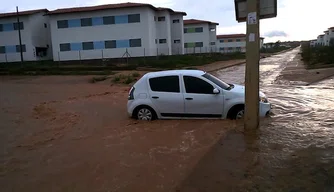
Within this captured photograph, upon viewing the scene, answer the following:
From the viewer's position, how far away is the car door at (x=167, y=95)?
8.44 m

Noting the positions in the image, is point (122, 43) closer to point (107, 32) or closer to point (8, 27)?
point (107, 32)

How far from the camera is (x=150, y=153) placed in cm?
632

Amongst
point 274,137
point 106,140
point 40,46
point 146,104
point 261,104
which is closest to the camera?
point 274,137

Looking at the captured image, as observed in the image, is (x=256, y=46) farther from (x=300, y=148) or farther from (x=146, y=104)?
(x=146, y=104)

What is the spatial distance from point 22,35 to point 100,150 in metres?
40.3

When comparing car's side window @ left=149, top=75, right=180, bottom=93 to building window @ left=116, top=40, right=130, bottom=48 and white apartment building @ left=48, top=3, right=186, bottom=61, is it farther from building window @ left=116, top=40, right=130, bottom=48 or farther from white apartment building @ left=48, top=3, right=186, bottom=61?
building window @ left=116, top=40, right=130, bottom=48

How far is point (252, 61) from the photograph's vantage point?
666 centimetres

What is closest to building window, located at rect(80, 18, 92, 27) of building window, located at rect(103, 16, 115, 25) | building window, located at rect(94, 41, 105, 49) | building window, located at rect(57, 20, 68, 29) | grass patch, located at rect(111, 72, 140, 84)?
building window, located at rect(103, 16, 115, 25)

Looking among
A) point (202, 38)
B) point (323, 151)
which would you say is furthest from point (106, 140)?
point (202, 38)

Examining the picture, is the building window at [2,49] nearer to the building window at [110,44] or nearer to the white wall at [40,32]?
the white wall at [40,32]

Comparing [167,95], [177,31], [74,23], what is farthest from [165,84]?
[177,31]

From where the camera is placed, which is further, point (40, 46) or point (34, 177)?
point (40, 46)

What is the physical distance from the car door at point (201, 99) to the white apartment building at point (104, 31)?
30705mm

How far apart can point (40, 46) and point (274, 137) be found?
42703 millimetres
